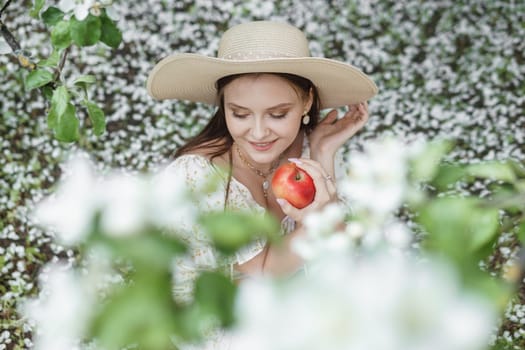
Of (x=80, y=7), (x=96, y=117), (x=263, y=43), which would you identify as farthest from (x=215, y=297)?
(x=263, y=43)

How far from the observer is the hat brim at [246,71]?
2336 mm

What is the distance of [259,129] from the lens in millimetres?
2285

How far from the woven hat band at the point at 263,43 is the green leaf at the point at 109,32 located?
0.71m

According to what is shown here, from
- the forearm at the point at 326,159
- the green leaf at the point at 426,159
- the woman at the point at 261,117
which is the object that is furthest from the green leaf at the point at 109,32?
the forearm at the point at 326,159

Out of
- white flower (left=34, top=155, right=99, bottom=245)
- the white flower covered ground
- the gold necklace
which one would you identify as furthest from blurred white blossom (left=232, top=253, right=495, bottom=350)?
the white flower covered ground

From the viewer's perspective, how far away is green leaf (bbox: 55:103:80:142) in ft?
5.98

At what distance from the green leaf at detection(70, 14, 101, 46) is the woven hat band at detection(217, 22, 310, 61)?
2.71ft

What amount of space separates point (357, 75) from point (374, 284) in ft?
6.80

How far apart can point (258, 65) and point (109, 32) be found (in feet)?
2.22

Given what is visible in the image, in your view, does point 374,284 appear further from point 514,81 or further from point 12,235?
point 514,81

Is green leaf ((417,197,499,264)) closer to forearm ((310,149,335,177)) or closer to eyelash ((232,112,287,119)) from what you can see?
eyelash ((232,112,287,119))

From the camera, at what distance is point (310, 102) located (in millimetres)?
2629

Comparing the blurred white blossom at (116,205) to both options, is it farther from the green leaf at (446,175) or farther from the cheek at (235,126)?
the cheek at (235,126)

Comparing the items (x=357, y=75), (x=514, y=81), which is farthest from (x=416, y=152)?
(x=514, y=81)
